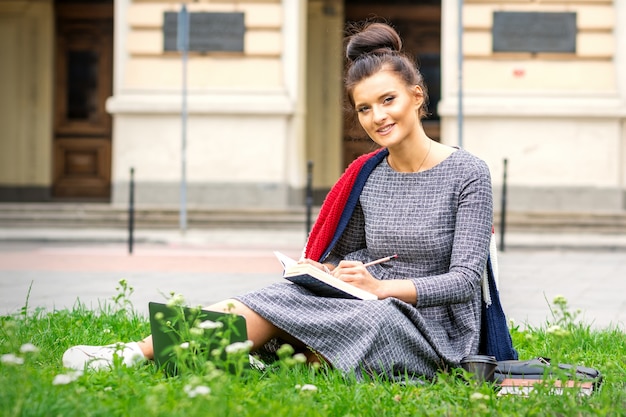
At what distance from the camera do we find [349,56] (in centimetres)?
413

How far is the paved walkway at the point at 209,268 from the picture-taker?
739 centimetres

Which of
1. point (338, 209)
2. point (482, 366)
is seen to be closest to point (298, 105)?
point (338, 209)

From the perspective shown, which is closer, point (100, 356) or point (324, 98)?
point (100, 356)

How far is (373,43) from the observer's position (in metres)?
4.10

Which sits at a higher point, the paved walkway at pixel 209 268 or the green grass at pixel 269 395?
the green grass at pixel 269 395

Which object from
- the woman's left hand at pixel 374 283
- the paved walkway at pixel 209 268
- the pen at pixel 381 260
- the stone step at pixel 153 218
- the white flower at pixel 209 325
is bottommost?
the paved walkway at pixel 209 268

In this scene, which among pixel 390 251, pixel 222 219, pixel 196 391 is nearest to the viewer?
pixel 196 391

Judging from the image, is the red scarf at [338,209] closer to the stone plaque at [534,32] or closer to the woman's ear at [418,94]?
the woman's ear at [418,94]

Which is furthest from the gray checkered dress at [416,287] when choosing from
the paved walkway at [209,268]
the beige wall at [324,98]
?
the beige wall at [324,98]

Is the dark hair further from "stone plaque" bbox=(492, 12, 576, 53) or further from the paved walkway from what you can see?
"stone plaque" bbox=(492, 12, 576, 53)

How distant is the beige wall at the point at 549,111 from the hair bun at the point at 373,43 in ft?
38.1

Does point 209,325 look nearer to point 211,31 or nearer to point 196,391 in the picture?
point 196,391

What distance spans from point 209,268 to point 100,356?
20.2 ft

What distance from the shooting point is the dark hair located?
4.02 meters
